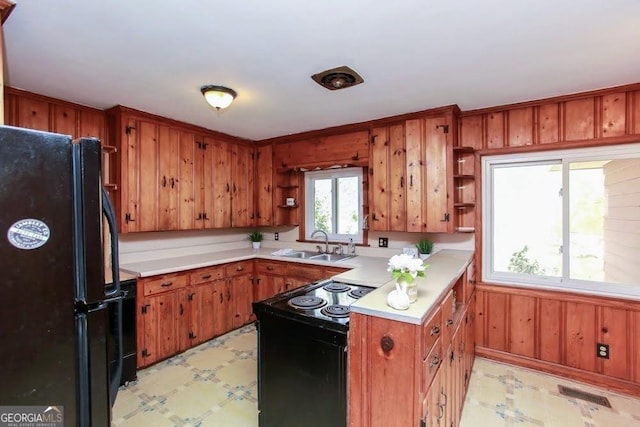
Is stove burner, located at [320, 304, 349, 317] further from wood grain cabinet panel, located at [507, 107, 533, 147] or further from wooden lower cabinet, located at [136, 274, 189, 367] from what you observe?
wood grain cabinet panel, located at [507, 107, 533, 147]

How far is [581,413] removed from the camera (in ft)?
7.26

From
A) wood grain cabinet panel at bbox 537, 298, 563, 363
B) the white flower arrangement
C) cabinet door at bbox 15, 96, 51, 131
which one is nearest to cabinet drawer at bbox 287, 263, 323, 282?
the white flower arrangement

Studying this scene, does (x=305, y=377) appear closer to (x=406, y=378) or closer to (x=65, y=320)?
(x=406, y=378)

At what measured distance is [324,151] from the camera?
372 centimetres

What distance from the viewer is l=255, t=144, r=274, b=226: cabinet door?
4199 mm

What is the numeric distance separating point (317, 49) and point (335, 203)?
7.98 ft

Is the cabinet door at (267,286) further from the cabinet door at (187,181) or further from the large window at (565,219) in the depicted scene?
the large window at (565,219)

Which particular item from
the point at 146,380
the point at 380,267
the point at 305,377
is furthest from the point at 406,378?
the point at 146,380

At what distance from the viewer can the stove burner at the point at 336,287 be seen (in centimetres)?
217

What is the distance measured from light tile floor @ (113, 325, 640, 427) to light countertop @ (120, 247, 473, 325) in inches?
37.3

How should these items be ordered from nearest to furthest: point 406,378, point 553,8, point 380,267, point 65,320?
point 65,320
point 406,378
point 553,8
point 380,267

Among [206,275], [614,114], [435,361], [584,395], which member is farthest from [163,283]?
[614,114]

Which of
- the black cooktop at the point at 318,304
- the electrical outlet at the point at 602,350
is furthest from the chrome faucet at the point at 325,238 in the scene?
the electrical outlet at the point at 602,350

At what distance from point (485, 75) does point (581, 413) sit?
2560mm
